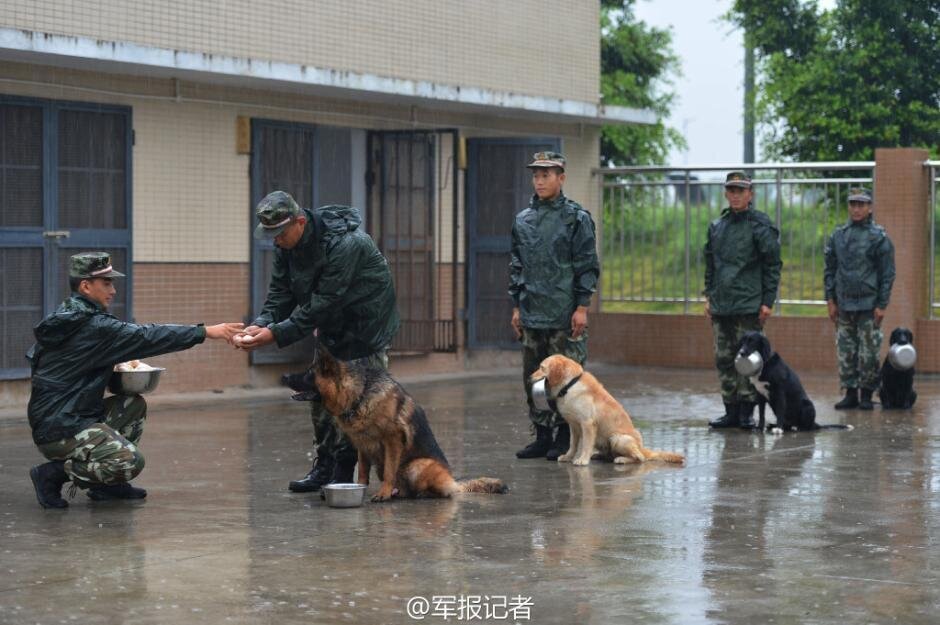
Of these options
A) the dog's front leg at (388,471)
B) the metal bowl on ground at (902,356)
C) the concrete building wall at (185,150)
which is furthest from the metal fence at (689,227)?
the dog's front leg at (388,471)

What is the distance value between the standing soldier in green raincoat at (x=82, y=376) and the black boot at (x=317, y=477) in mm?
1018

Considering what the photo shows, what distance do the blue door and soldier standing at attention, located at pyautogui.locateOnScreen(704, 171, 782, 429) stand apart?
215 inches

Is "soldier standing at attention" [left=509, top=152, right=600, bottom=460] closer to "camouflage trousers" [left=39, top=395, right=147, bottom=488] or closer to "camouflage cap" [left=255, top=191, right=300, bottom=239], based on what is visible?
"camouflage cap" [left=255, top=191, right=300, bottom=239]

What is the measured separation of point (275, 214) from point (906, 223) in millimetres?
10743

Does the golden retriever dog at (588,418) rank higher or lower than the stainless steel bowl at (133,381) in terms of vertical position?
lower

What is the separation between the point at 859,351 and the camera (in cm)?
1482

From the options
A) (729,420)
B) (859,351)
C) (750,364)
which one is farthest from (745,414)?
(859,351)

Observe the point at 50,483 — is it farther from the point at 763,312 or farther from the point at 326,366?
the point at 763,312

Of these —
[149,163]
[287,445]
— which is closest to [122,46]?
[149,163]

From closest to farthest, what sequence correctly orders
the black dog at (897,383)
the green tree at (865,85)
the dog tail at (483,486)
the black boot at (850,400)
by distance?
1. the dog tail at (483,486)
2. the black dog at (897,383)
3. the black boot at (850,400)
4. the green tree at (865,85)

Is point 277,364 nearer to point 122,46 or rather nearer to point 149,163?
point 149,163

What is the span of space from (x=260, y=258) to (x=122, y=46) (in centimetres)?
309

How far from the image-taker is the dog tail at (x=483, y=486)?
9.24m

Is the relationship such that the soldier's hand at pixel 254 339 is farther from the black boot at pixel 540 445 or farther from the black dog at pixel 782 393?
the black dog at pixel 782 393
